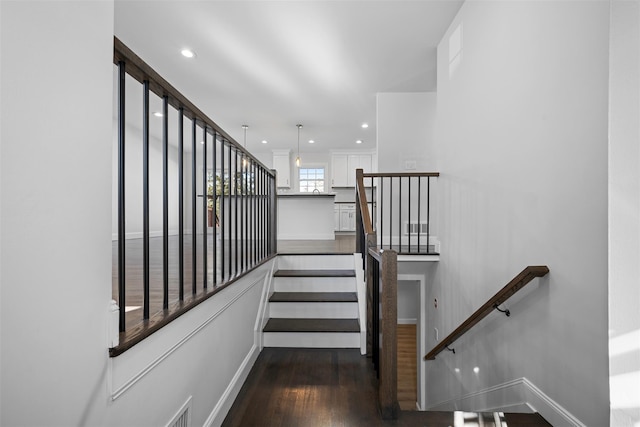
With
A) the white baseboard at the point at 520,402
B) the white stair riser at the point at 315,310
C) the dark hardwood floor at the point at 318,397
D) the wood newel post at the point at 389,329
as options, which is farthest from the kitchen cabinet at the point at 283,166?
the wood newel post at the point at 389,329

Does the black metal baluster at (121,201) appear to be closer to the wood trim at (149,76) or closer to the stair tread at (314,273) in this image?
the wood trim at (149,76)

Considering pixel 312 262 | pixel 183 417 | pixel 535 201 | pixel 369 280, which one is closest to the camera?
pixel 183 417

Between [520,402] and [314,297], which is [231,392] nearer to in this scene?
[314,297]

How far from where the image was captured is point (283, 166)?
28.8 feet

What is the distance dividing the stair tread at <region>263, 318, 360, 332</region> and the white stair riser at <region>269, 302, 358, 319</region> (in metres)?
0.06

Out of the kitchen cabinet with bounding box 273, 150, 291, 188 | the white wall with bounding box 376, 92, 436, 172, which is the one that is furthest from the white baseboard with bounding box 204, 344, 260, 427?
the kitchen cabinet with bounding box 273, 150, 291, 188

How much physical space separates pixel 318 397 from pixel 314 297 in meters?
1.27

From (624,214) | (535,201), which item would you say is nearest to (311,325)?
(535,201)

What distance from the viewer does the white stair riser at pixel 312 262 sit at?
3961 millimetres

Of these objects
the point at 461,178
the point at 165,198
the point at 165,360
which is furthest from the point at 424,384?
the point at 165,198

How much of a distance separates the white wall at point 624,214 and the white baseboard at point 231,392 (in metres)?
1.82

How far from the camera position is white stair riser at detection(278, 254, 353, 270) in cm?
396

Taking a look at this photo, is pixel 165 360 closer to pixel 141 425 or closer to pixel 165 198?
pixel 141 425

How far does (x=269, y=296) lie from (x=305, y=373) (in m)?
1.02
